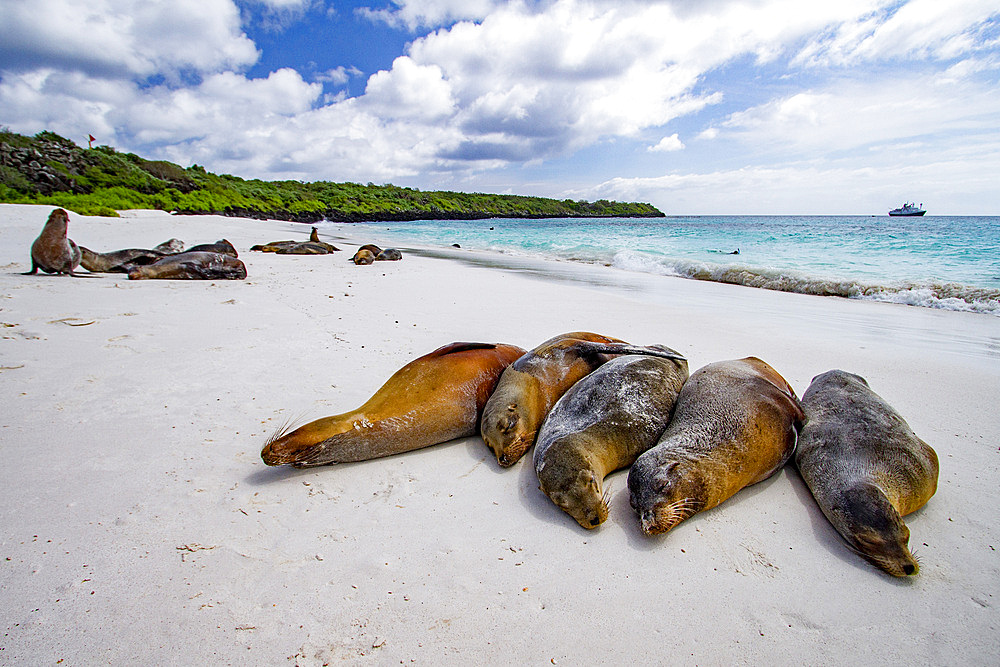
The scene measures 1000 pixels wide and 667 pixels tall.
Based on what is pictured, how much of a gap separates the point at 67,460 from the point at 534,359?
2.63 m

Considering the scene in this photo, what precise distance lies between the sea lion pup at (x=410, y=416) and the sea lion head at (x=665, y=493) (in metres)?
1.17

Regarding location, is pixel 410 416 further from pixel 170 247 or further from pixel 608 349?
pixel 170 247

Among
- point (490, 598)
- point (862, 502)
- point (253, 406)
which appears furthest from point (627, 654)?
→ point (253, 406)

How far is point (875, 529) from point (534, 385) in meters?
1.77

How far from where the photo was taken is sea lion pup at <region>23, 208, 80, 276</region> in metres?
7.25

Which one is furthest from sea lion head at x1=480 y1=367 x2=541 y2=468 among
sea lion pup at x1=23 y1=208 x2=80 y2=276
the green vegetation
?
the green vegetation

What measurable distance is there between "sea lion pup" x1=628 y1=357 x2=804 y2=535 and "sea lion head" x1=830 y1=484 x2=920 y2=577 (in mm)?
384

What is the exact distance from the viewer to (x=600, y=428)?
2.45 m

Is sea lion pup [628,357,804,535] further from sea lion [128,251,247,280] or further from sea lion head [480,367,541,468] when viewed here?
sea lion [128,251,247,280]

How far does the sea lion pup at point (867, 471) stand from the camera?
1.91 m

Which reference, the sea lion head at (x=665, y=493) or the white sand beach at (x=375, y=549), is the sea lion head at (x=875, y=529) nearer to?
the white sand beach at (x=375, y=549)

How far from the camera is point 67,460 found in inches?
93.3

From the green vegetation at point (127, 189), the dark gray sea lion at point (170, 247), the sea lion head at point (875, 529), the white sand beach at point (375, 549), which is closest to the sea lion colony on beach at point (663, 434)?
the sea lion head at point (875, 529)

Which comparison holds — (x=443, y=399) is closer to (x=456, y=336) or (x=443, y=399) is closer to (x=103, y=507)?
(x=103, y=507)
